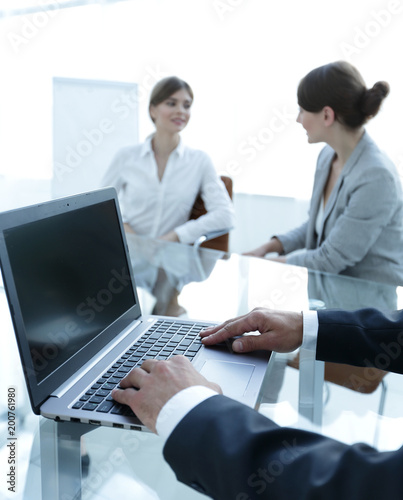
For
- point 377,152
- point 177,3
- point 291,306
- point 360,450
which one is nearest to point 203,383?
point 360,450

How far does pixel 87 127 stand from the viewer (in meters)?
4.03

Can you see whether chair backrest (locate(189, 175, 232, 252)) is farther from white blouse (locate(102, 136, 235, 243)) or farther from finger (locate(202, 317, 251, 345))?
finger (locate(202, 317, 251, 345))

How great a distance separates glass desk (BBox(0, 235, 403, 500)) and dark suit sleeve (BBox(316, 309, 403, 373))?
69mm

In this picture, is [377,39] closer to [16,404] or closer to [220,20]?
[220,20]

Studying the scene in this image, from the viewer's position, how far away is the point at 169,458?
61 centimetres

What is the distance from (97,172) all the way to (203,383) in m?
Answer: 3.67

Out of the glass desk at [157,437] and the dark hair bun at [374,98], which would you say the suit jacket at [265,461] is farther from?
the dark hair bun at [374,98]

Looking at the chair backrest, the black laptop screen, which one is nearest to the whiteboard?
the chair backrest

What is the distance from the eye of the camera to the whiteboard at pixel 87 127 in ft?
13.0

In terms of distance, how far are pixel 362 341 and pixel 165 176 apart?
2139mm

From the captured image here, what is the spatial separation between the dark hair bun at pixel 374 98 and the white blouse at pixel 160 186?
3.25 ft

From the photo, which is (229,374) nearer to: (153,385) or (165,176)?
(153,385)

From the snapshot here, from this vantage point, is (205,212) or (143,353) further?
(205,212)

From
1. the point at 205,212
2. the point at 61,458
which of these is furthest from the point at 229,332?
the point at 205,212
